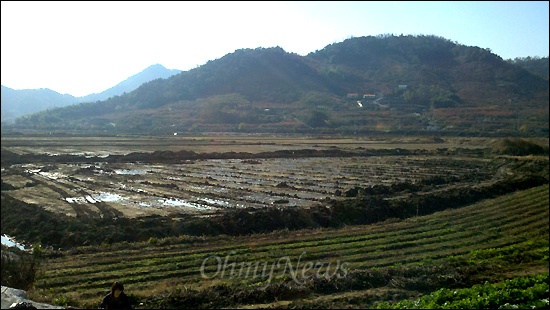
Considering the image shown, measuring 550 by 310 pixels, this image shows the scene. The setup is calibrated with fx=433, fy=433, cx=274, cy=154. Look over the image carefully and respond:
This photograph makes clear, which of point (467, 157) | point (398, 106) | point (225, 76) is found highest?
point (225, 76)

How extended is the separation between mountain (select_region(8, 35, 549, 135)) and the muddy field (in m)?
18.7

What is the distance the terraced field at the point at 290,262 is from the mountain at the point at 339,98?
38.5 meters

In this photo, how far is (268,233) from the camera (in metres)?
11.8

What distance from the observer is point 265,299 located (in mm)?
6582

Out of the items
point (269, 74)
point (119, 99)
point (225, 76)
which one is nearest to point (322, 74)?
point (269, 74)

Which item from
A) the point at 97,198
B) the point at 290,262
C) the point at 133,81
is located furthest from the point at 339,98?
the point at 290,262

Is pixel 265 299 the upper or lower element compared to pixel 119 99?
lower

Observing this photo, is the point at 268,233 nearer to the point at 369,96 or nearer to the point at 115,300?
the point at 115,300

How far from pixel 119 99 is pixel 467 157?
59.3 metres

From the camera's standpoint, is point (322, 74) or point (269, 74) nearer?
point (269, 74)

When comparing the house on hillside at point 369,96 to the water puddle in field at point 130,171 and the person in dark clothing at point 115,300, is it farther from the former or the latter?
the person in dark clothing at point 115,300

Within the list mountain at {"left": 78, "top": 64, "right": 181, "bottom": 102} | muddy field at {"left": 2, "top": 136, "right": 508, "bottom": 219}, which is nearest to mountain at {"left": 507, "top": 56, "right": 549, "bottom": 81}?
muddy field at {"left": 2, "top": 136, "right": 508, "bottom": 219}

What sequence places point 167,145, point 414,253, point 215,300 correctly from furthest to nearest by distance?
point 167,145 → point 414,253 → point 215,300

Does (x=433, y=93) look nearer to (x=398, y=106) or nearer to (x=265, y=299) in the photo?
(x=398, y=106)
